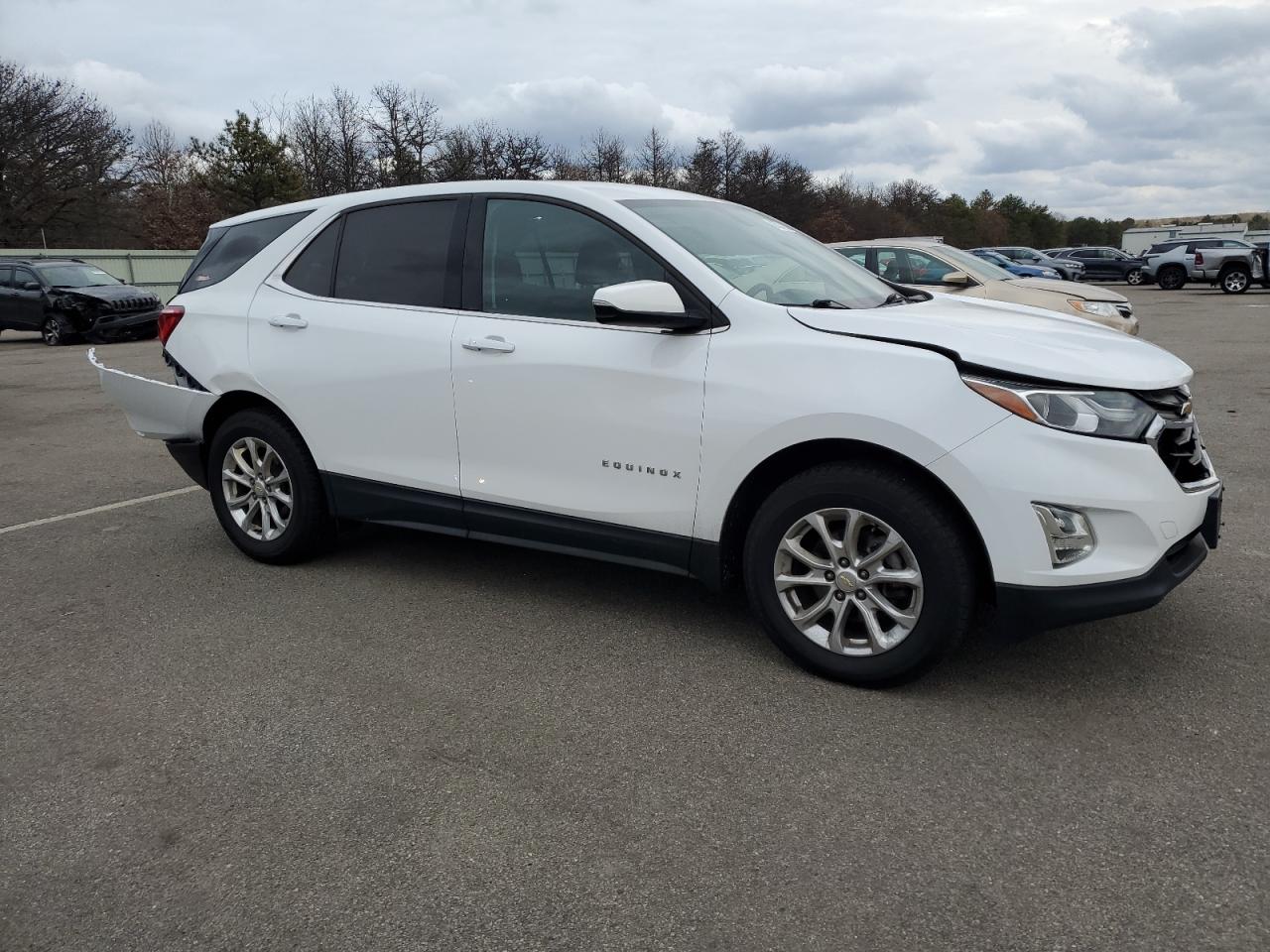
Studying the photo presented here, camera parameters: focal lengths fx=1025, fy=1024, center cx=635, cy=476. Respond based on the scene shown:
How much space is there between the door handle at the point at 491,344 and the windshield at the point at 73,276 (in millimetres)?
19568

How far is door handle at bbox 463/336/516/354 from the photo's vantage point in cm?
410

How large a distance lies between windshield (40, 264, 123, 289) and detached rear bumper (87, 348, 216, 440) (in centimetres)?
1730

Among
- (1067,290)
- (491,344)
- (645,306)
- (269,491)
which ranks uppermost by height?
(645,306)

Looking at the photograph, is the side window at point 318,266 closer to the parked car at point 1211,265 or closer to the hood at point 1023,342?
the hood at point 1023,342

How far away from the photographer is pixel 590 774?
305 centimetres

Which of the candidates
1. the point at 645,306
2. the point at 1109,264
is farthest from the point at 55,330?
the point at 1109,264

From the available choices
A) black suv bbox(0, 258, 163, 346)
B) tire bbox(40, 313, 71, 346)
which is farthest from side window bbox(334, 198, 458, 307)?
tire bbox(40, 313, 71, 346)

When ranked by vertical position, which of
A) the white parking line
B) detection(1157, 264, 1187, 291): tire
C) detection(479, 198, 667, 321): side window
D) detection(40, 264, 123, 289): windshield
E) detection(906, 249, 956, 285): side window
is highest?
detection(479, 198, 667, 321): side window

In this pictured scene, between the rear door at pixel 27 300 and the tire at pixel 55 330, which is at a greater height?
the rear door at pixel 27 300

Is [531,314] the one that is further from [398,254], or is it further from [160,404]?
[160,404]

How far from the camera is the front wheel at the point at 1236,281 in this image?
99.5 ft

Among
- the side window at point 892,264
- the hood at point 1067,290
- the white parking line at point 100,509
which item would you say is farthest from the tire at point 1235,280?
the white parking line at point 100,509

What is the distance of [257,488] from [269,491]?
8 centimetres

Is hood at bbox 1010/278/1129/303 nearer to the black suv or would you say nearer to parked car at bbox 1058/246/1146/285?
the black suv
